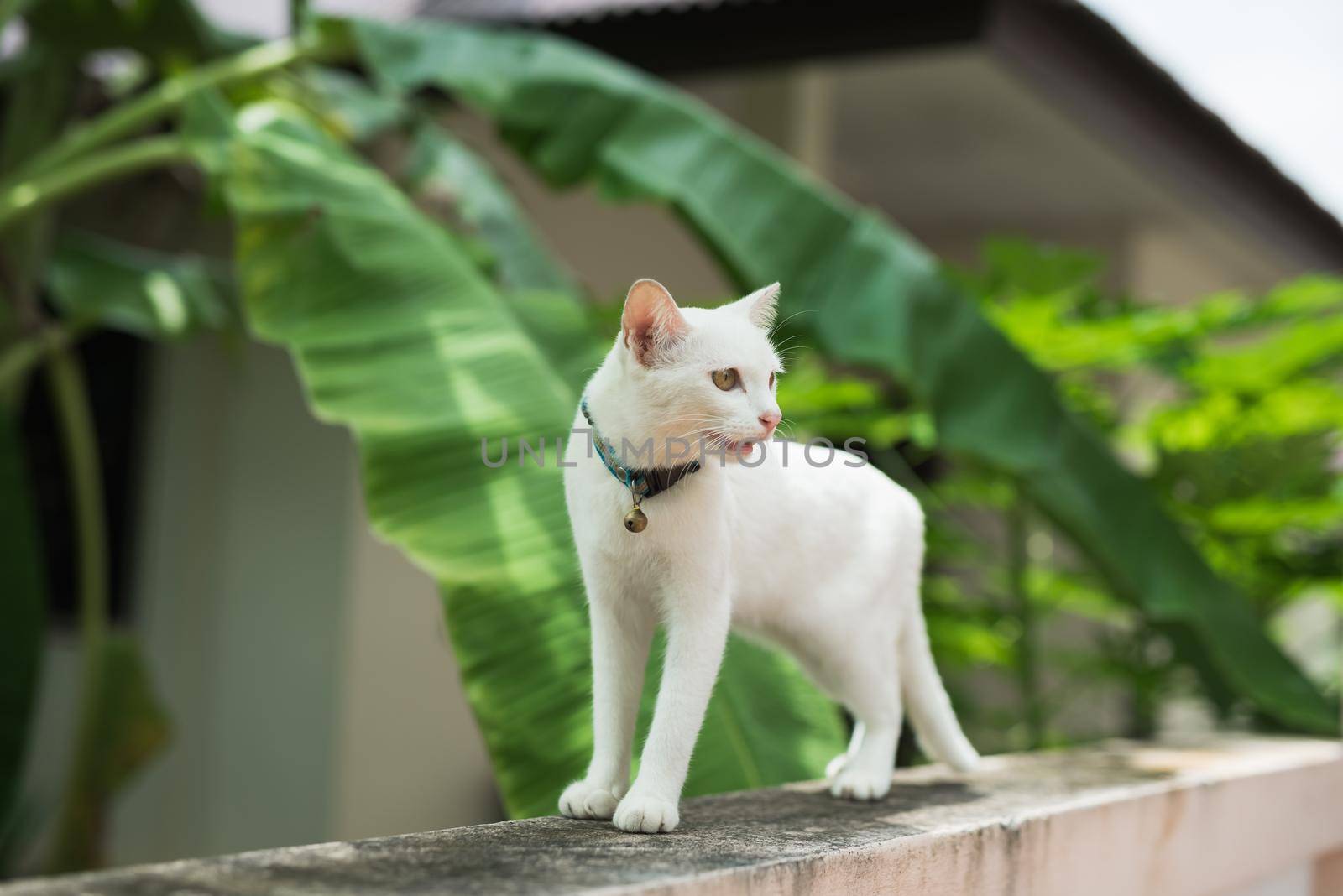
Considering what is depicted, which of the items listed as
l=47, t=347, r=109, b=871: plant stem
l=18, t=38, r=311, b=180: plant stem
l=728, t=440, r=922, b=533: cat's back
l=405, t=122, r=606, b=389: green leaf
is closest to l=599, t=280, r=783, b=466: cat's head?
l=728, t=440, r=922, b=533: cat's back

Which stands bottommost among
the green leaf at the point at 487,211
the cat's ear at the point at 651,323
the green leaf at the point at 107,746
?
the green leaf at the point at 107,746

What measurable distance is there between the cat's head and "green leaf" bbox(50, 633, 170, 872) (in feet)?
9.42

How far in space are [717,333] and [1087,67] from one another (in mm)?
3566

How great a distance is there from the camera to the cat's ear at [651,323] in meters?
1.00

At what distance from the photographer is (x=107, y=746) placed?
3738 mm

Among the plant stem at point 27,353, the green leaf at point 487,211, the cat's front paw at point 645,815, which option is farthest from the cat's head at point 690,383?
the plant stem at point 27,353

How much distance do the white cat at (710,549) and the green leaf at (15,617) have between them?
1.80m

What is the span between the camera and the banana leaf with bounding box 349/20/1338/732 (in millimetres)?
2184

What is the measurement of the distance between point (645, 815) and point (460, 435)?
26.4 inches

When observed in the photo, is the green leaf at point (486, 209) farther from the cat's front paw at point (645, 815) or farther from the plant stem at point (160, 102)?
the cat's front paw at point (645, 815)

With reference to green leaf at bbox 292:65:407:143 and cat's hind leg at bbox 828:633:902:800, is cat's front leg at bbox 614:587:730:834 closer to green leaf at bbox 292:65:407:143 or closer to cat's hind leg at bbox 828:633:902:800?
cat's hind leg at bbox 828:633:902:800

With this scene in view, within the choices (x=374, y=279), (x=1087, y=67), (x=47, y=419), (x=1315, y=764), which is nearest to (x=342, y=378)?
(x=374, y=279)

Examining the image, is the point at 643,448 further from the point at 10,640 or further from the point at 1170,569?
the point at 10,640

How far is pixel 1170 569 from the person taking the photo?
2.20 meters
